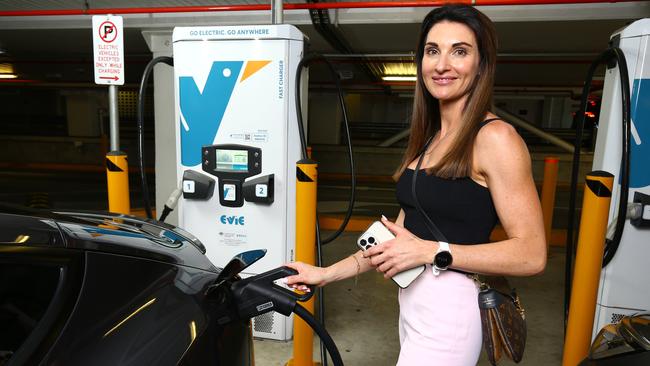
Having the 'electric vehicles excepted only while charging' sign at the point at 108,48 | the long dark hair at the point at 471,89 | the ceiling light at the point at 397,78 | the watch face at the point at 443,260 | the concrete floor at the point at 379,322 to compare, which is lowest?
the concrete floor at the point at 379,322

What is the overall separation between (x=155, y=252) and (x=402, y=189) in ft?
2.50

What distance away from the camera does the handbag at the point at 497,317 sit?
1179mm

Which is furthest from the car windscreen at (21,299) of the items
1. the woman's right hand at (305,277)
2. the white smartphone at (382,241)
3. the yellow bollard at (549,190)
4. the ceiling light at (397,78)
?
the ceiling light at (397,78)

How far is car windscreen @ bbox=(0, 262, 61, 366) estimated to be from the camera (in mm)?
854

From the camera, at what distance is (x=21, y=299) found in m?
0.90

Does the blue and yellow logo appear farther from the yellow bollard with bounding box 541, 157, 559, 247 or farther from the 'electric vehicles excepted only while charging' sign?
the yellow bollard with bounding box 541, 157, 559, 247

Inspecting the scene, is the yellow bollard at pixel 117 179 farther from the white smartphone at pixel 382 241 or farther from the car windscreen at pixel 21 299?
the white smartphone at pixel 382 241

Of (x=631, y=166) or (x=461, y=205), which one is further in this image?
(x=631, y=166)

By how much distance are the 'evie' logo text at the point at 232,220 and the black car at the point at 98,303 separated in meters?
1.57

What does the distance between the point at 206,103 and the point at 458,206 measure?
2010 millimetres

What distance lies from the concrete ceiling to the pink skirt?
3.55 metres

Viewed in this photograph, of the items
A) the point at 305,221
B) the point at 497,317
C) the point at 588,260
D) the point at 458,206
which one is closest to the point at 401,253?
the point at 458,206

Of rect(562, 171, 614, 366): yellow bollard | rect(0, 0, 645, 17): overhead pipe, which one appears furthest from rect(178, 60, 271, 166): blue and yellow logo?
rect(562, 171, 614, 366): yellow bollard

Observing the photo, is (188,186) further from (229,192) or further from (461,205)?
(461,205)
